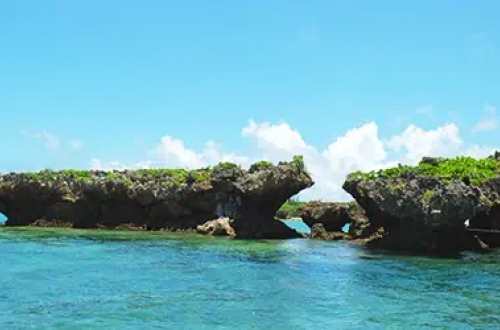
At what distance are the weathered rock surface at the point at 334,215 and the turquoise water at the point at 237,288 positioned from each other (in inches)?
464

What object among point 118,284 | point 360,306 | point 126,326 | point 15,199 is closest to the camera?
point 126,326

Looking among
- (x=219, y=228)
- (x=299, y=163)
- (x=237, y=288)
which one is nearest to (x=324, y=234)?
(x=299, y=163)

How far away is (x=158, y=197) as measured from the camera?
2379 inches

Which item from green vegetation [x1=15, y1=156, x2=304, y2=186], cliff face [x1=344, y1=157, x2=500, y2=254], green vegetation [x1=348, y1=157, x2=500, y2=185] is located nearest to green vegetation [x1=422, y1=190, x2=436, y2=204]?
cliff face [x1=344, y1=157, x2=500, y2=254]

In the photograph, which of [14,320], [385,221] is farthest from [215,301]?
[385,221]

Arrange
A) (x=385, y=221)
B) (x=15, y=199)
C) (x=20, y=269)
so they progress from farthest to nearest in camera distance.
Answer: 1. (x=15, y=199)
2. (x=385, y=221)
3. (x=20, y=269)

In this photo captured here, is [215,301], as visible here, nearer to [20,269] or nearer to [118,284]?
[118,284]

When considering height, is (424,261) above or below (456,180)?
below

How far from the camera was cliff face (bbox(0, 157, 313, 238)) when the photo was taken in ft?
180

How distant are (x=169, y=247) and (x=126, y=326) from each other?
80.6 ft

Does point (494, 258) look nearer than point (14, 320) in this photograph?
No

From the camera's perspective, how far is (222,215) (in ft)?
194

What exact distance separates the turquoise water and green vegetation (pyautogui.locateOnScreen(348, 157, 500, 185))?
17.3ft

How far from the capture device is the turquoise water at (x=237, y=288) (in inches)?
877
